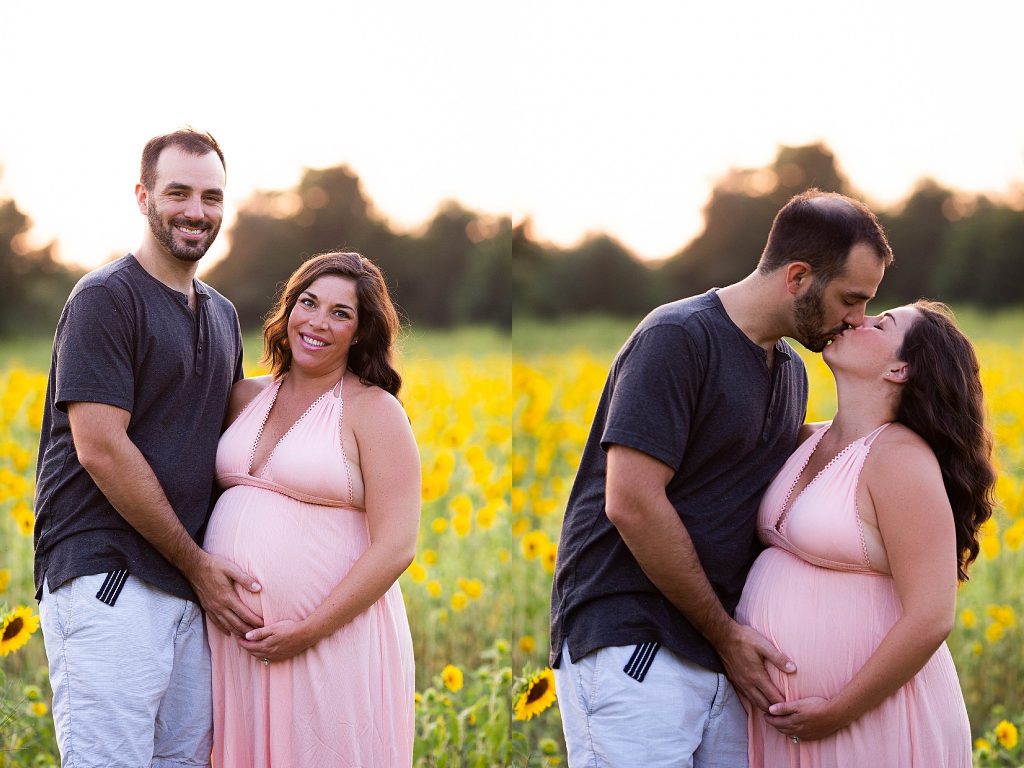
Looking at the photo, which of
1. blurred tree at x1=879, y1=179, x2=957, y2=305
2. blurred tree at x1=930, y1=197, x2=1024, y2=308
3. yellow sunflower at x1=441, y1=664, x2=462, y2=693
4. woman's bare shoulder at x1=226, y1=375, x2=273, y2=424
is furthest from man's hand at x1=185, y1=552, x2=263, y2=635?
blurred tree at x1=930, y1=197, x2=1024, y2=308

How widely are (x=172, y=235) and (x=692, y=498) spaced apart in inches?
67.8

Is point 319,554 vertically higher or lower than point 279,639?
higher

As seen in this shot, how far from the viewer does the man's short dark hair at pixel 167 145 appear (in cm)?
318

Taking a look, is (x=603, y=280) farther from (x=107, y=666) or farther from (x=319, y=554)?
(x=107, y=666)

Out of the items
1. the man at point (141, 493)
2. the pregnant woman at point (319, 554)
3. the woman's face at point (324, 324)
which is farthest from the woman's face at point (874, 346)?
the man at point (141, 493)

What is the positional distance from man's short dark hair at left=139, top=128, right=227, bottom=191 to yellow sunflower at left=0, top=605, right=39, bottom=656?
1479mm

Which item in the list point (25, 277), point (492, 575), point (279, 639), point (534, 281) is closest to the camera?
point (279, 639)

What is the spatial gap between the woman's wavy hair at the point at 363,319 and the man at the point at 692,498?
2.46ft

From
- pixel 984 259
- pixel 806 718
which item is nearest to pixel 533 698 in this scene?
pixel 806 718

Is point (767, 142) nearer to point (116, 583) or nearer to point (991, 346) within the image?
point (991, 346)

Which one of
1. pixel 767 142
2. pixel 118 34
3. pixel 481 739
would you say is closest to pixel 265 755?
pixel 481 739

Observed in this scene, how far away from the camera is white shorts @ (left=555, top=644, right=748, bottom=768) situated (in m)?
2.84

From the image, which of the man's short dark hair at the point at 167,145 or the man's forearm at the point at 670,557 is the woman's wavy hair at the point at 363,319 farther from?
the man's forearm at the point at 670,557

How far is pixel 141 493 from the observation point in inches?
115
